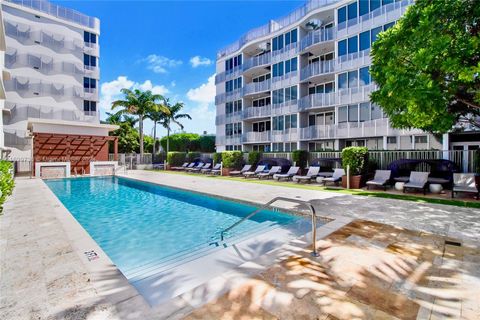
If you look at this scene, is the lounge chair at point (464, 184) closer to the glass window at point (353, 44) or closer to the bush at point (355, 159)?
the bush at point (355, 159)

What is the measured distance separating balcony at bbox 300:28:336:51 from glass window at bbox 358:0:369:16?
90.6 inches

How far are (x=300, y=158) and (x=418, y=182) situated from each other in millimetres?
7674

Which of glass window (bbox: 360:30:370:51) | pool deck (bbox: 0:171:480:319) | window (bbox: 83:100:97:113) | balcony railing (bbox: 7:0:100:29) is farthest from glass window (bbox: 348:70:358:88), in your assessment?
balcony railing (bbox: 7:0:100:29)

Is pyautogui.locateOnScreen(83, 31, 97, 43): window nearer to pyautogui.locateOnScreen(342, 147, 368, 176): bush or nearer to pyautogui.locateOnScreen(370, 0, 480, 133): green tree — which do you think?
pyautogui.locateOnScreen(342, 147, 368, 176): bush

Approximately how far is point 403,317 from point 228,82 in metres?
32.8

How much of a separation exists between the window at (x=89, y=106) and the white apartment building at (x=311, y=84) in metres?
18.8

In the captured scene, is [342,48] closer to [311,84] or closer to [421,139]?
[311,84]

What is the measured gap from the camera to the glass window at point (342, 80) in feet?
71.2

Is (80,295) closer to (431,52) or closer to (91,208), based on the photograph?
(91,208)

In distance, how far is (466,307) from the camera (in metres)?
2.97

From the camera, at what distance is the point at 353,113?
69.4 ft

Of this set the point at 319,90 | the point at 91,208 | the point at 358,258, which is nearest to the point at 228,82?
the point at 319,90

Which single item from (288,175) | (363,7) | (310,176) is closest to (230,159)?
(288,175)

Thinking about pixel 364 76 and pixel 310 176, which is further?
pixel 364 76
